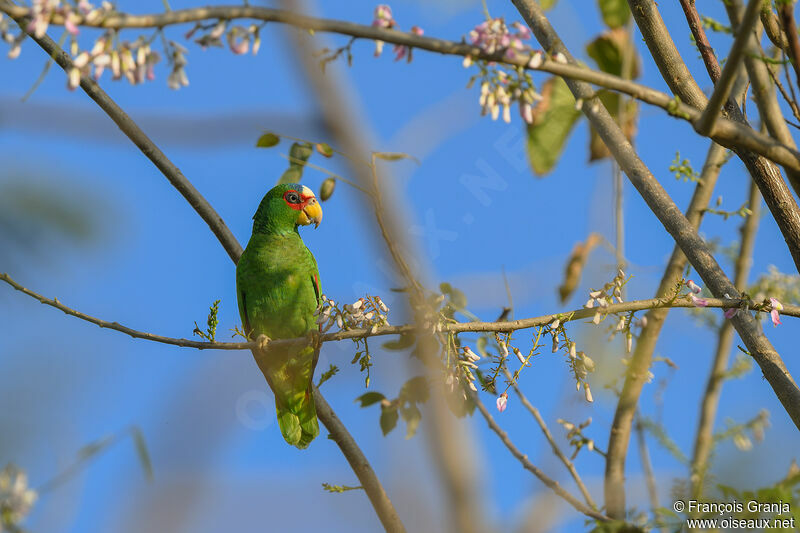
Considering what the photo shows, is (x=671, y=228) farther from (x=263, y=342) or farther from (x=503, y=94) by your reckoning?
(x=263, y=342)

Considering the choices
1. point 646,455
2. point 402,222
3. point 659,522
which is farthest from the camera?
point 646,455

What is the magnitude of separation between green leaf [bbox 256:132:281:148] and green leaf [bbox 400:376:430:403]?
1.12 metres

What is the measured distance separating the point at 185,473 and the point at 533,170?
259 centimetres

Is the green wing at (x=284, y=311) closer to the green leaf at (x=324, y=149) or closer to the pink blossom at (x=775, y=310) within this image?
the green leaf at (x=324, y=149)

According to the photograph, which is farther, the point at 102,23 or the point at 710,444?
the point at 710,444

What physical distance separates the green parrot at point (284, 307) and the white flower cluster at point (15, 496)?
2284 mm

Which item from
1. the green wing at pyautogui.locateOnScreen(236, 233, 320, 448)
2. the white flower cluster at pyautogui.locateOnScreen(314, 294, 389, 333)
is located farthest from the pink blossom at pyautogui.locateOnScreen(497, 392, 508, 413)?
the green wing at pyautogui.locateOnScreen(236, 233, 320, 448)

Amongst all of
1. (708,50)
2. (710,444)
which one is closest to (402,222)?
(708,50)

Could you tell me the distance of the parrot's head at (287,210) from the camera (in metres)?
4.94

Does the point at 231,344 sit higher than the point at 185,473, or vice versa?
the point at 231,344

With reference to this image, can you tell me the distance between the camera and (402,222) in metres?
1.07

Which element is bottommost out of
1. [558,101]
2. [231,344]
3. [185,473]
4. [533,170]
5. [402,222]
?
[185,473]

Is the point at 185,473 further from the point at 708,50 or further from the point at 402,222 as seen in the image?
the point at 708,50

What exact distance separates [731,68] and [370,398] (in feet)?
6.77
